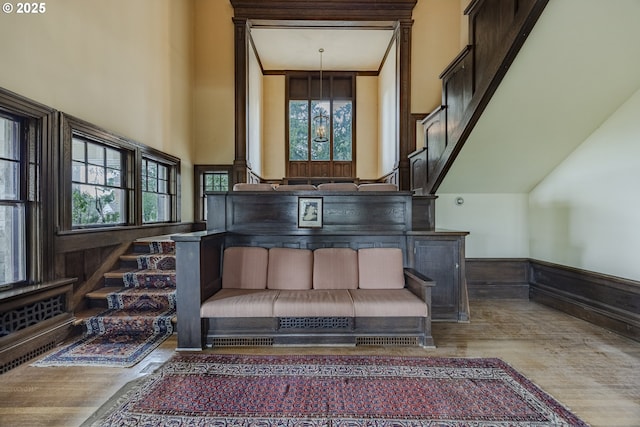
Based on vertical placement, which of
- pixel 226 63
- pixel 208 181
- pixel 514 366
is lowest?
pixel 514 366

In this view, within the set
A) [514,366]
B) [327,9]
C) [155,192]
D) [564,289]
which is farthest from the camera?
[327,9]

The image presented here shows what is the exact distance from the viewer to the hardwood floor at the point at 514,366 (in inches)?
74.1

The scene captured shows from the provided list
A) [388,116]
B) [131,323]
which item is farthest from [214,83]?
[131,323]

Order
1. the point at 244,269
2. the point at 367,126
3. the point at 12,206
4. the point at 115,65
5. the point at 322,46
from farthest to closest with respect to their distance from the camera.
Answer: the point at 367,126, the point at 322,46, the point at 115,65, the point at 244,269, the point at 12,206

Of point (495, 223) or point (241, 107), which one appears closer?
point (495, 223)

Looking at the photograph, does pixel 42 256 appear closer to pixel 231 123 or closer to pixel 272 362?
pixel 272 362

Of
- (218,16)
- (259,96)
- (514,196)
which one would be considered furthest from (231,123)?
(514,196)

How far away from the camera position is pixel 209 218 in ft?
11.2

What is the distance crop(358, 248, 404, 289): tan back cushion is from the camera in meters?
3.19

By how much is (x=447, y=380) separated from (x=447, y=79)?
11.3 feet

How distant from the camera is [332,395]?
2016mm

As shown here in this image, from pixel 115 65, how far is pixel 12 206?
213 cm

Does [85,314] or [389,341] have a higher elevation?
[85,314]

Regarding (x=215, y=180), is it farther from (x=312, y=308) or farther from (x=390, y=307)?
(x=390, y=307)
